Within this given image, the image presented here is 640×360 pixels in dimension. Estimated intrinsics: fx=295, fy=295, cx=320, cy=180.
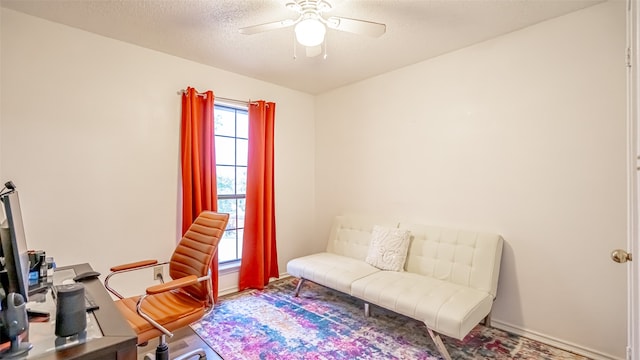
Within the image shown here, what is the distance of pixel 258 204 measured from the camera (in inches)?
135

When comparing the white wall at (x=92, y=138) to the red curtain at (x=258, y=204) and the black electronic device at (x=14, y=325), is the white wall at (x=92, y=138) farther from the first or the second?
the black electronic device at (x=14, y=325)

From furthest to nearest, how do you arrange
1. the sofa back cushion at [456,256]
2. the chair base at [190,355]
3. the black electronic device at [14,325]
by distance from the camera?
the sofa back cushion at [456,256] → the chair base at [190,355] → the black electronic device at [14,325]

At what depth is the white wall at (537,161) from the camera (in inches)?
80.0

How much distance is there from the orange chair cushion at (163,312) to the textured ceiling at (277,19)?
6.54 ft

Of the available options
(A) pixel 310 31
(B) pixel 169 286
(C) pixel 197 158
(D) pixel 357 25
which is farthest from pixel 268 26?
(B) pixel 169 286

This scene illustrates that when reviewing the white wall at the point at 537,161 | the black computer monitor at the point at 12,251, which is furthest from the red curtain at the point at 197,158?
the white wall at the point at 537,161

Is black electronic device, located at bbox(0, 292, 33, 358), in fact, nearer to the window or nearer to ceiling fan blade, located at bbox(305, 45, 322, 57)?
ceiling fan blade, located at bbox(305, 45, 322, 57)

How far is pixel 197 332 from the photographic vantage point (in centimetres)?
242

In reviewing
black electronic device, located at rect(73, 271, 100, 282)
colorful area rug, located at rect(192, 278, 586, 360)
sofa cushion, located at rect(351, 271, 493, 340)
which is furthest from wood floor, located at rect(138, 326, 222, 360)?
sofa cushion, located at rect(351, 271, 493, 340)

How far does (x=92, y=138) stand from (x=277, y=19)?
1819 millimetres

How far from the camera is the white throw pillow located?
2.83 m

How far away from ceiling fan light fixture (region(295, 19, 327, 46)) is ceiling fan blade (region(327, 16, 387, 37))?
0.37 feet

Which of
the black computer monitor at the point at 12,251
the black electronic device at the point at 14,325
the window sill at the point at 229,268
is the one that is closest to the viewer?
the black electronic device at the point at 14,325

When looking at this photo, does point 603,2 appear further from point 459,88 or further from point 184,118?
point 184,118
